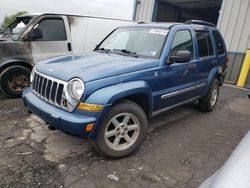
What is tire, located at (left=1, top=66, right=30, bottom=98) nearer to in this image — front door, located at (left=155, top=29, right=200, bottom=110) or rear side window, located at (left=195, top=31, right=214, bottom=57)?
front door, located at (left=155, top=29, right=200, bottom=110)

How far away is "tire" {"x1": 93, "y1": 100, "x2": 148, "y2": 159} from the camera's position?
9.18ft

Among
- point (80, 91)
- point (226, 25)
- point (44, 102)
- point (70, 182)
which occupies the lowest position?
point (70, 182)

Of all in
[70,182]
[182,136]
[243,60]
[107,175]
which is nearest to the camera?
[70,182]

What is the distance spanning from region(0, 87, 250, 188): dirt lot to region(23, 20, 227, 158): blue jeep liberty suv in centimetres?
32

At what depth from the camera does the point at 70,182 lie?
102 inches

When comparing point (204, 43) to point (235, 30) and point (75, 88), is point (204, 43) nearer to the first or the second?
point (75, 88)

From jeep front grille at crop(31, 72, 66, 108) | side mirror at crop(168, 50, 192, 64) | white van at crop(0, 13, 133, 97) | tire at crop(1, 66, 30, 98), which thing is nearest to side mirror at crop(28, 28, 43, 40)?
white van at crop(0, 13, 133, 97)

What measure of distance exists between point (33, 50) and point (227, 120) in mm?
4744

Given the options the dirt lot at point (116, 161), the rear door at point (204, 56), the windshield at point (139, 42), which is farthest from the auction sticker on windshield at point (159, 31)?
the dirt lot at point (116, 161)

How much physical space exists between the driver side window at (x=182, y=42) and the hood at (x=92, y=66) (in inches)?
21.6

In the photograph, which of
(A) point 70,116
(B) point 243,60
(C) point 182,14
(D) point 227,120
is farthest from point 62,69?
(C) point 182,14

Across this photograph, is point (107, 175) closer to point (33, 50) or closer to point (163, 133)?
point (163, 133)

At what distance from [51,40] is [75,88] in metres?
3.46

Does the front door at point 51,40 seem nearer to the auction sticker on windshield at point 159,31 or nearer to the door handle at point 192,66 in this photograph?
the auction sticker on windshield at point 159,31
